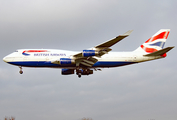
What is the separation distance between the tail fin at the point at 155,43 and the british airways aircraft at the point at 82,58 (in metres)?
0.29

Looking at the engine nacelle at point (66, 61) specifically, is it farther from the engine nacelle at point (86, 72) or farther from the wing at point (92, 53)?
the engine nacelle at point (86, 72)

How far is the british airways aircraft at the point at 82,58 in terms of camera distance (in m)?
59.9

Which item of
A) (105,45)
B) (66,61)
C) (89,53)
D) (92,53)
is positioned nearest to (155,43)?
(105,45)

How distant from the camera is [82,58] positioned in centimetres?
6125

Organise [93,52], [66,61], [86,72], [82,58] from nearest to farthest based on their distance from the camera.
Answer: [93,52]
[66,61]
[82,58]
[86,72]

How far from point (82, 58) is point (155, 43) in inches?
766

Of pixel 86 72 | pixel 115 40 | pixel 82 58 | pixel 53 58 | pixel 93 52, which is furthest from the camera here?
pixel 86 72

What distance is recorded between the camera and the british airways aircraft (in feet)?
197

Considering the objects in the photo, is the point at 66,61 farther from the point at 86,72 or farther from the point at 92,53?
the point at 86,72

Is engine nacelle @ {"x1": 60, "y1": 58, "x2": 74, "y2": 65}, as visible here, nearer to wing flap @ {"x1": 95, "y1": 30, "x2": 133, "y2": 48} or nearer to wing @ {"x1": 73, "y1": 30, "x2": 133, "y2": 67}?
wing @ {"x1": 73, "y1": 30, "x2": 133, "y2": 67}

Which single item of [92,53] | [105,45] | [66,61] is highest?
[105,45]

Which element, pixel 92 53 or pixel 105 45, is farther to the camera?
pixel 92 53

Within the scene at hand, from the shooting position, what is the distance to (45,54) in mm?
63156

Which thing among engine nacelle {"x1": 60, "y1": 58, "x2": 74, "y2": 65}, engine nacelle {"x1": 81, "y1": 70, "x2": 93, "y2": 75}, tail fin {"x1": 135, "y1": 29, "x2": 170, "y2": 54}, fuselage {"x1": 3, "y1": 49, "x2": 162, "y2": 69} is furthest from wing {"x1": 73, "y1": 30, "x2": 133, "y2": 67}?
tail fin {"x1": 135, "y1": 29, "x2": 170, "y2": 54}
